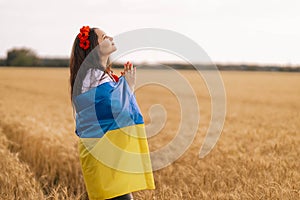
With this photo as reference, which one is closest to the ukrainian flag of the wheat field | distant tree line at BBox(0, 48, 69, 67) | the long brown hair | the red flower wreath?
the long brown hair

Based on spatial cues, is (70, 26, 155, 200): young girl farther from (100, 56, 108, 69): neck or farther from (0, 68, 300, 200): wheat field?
(0, 68, 300, 200): wheat field

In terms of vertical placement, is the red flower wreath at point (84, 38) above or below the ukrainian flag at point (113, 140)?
above

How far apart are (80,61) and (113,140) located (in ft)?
2.20

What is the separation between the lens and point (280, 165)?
525cm

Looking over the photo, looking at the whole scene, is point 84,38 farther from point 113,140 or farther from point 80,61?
point 113,140

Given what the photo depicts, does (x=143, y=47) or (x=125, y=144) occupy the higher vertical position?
(x=143, y=47)

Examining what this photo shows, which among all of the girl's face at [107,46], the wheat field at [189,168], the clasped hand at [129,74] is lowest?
the wheat field at [189,168]

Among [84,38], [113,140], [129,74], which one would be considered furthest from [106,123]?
[84,38]

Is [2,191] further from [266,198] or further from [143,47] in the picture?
[266,198]

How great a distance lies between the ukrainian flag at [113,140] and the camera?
321 centimetres

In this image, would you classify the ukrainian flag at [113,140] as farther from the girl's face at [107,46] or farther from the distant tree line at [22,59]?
the distant tree line at [22,59]

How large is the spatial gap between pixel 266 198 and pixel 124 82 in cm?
191

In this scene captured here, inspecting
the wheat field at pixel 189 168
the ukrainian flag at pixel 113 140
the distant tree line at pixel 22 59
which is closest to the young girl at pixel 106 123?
the ukrainian flag at pixel 113 140

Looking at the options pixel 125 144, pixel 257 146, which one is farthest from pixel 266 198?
pixel 257 146
